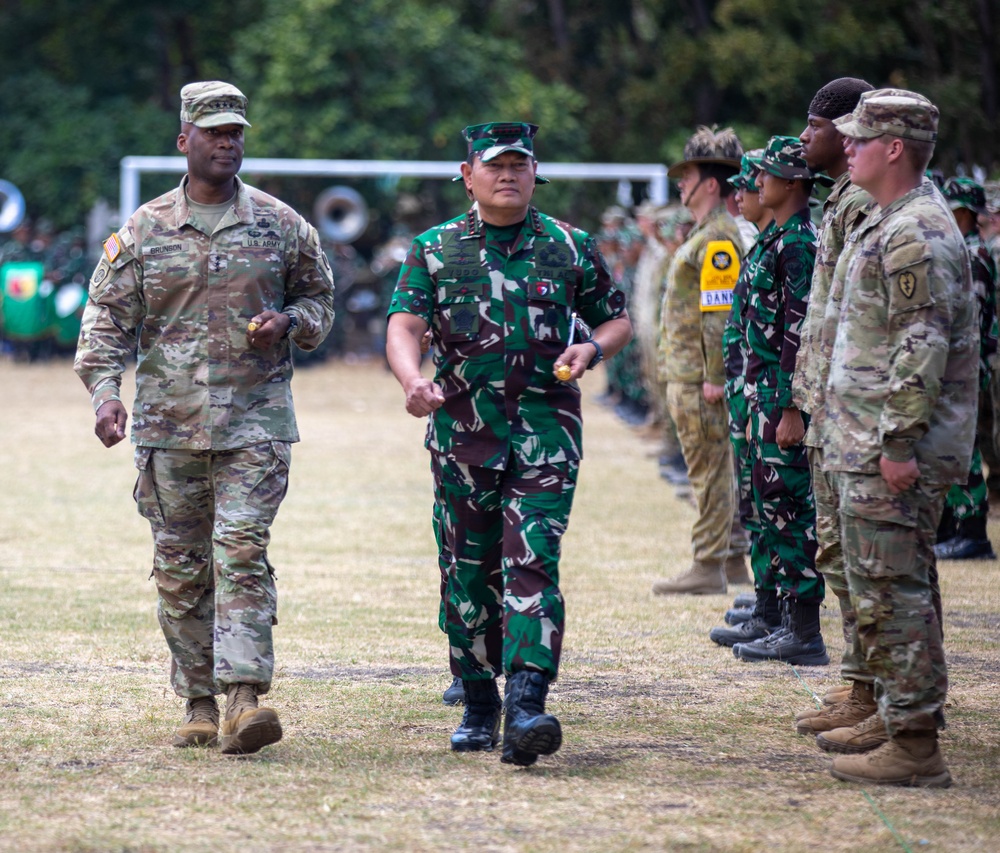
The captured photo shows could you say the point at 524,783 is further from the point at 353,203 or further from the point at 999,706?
the point at 353,203

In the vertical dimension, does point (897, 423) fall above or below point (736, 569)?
above

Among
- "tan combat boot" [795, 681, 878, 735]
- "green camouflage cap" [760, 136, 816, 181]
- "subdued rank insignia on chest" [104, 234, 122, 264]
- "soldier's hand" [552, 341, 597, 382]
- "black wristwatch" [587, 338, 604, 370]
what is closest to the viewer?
"soldier's hand" [552, 341, 597, 382]

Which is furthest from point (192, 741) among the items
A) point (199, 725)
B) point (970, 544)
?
point (970, 544)

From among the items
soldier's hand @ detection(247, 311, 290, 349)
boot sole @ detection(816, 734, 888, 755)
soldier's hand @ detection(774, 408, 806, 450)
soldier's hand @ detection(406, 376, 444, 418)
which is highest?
soldier's hand @ detection(247, 311, 290, 349)

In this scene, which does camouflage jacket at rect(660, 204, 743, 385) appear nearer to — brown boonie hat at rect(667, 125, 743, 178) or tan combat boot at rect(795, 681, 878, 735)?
brown boonie hat at rect(667, 125, 743, 178)

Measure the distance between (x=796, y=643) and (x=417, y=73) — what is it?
81.8 ft

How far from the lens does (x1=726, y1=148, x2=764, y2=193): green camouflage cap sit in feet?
21.9

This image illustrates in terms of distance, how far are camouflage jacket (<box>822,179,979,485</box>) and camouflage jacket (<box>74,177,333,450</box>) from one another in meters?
1.84

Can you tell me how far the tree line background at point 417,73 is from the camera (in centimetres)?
2758

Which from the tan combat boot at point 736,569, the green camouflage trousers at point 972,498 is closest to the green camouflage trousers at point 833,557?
the tan combat boot at point 736,569

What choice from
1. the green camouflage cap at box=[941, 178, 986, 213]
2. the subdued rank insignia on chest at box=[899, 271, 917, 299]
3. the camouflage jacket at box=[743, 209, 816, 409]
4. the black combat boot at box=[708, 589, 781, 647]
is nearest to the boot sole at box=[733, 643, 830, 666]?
the black combat boot at box=[708, 589, 781, 647]

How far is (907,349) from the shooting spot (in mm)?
4598

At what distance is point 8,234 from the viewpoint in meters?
30.6

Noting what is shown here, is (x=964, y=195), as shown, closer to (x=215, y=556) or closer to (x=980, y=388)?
(x=980, y=388)
